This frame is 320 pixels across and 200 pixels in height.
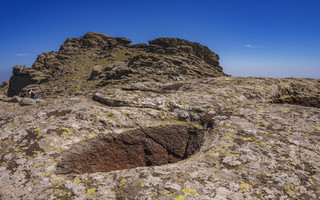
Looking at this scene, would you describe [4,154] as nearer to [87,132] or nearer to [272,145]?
[87,132]

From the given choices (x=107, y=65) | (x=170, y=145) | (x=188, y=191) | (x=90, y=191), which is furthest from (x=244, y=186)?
(x=107, y=65)

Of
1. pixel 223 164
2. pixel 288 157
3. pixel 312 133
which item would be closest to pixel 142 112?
pixel 223 164

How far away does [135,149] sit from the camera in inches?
299

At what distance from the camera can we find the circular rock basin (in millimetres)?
6326

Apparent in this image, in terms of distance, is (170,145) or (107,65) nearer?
(170,145)

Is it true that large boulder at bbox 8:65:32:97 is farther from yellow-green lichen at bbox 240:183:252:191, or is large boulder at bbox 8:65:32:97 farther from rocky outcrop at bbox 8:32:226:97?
yellow-green lichen at bbox 240:183:252:191

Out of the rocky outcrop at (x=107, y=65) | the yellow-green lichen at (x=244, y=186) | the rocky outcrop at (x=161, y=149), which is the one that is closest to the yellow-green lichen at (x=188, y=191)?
the rocky outcrop at (x=161, y=149)

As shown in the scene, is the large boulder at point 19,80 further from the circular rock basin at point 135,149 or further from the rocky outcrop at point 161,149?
the circular rock basin at point 135,149

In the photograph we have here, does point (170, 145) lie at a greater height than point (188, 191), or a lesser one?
lesser

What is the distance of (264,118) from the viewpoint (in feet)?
25.6

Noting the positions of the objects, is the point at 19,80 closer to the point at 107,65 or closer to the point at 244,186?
the point at 107,65

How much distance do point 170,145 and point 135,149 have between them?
1.65 meters

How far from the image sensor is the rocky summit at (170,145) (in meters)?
4.26

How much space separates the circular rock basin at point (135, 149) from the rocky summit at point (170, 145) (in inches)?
1.5
